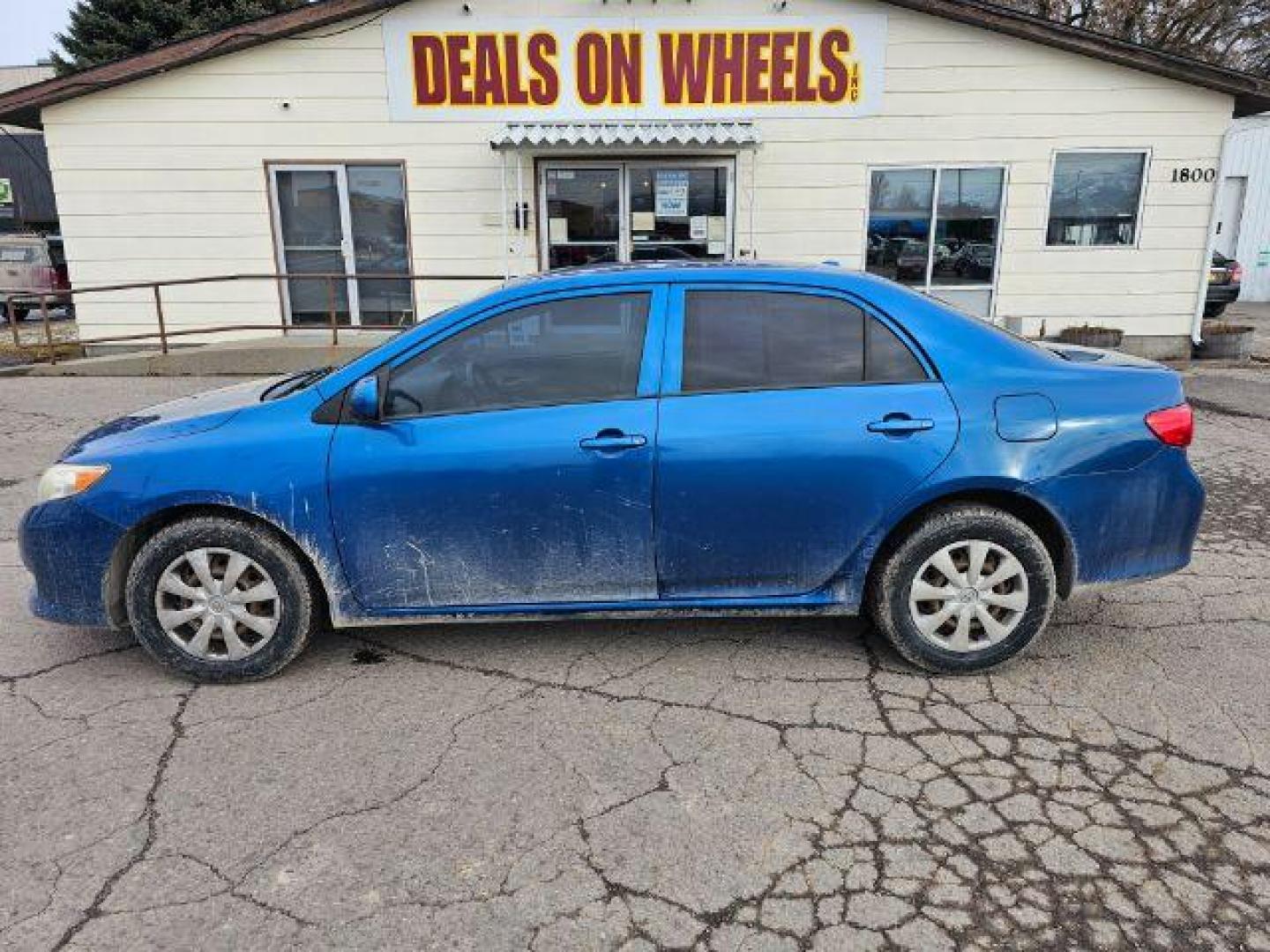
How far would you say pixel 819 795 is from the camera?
276cm

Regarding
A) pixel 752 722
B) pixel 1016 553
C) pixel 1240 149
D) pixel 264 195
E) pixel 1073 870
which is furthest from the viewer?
pixel 1240 149

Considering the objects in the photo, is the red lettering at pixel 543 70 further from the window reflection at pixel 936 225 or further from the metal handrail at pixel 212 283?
the window reflection at pixel 936 225

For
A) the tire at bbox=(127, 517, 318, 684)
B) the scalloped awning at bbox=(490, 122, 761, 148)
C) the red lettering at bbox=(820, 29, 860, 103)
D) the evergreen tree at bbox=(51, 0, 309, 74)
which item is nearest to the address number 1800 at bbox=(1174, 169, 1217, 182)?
the red lettering at bbox=(820, 29, 860, 103)

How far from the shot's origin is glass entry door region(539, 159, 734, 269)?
11195 mm

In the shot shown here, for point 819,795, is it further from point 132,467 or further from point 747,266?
point 132,467

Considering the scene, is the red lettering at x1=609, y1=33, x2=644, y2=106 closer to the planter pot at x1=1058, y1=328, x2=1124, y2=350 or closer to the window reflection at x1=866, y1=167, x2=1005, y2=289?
the window reflection at x1=866, y1=167, x2=1005, y2=289

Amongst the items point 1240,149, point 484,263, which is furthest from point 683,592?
point 1240,149

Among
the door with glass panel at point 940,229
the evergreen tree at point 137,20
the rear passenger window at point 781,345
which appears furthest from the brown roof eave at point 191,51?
the evergreen tree at point 137,20

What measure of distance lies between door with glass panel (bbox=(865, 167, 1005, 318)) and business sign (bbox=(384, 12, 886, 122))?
112 centimetres

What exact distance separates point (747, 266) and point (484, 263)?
849cm

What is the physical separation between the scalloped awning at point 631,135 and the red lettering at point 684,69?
1.59ft

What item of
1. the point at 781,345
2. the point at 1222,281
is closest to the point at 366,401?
the point at 781,345

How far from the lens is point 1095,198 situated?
11.2 metres

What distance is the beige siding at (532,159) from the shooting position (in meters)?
10.8
